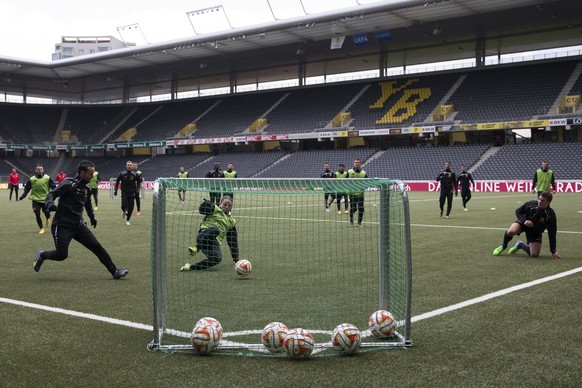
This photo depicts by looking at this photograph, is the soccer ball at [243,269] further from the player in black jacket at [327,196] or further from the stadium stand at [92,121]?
the stadium stand at [92,121]

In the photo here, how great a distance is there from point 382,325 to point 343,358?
660mm

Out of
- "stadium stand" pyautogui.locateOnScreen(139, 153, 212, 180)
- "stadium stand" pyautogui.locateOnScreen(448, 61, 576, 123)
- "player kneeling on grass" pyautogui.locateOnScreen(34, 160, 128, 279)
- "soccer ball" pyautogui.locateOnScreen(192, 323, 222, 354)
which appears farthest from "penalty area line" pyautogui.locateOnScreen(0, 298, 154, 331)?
"stadium stand" pyautogui.locateOnScreen(139, 153, 212, 180)

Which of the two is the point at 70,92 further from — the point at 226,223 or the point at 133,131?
the point at 226,223

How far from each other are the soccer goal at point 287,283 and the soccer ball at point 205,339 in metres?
0.14

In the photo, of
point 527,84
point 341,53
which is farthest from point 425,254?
point 341,53

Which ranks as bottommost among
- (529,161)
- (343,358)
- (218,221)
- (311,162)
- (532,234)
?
(343,358)

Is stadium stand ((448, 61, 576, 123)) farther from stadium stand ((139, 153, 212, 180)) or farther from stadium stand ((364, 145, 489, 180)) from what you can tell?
stadium stand ((139, 153, 212, 180))

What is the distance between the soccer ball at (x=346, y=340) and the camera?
5.07 metres

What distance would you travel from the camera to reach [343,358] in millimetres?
5047

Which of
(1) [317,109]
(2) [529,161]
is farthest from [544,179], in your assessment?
(1) [317,109]

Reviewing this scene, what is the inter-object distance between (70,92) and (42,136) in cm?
615

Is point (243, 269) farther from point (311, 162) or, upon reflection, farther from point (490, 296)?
point (311, 162)

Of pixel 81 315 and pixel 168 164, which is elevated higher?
pixel 168 164

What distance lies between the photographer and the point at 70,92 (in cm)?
6856
